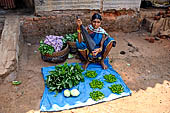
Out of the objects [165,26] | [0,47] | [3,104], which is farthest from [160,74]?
[0,47]

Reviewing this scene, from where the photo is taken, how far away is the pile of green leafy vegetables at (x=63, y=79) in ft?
10.6

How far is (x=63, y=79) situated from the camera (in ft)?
10.8

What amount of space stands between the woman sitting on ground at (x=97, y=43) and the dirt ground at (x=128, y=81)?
0.57 meters

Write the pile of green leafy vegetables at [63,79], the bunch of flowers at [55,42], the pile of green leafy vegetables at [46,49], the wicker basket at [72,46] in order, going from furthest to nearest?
the wicker basket at [72,46], the bunch of flowers at [55,42], the pile of green leafy vegetables at [46,49], the pile of green leafy vegetables at [63,79]

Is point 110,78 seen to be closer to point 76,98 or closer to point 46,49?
point 76,98

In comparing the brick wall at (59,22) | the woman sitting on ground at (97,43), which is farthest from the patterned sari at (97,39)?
the brick wall at (59,22)

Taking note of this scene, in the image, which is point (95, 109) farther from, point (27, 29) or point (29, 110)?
point (27, 29)

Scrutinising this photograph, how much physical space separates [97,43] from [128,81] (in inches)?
46.1

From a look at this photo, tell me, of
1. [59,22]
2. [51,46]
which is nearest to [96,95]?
[51,46]

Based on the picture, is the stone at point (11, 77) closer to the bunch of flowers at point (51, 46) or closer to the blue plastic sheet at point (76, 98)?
the blue plastic sheet at point (76, 98)

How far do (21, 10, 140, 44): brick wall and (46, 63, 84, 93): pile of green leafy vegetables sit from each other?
205 centimetres

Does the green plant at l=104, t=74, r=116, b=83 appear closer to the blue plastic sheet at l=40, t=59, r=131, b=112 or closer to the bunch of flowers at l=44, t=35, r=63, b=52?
the blue plastic sheet at l=40, t=59, r=131, b=112

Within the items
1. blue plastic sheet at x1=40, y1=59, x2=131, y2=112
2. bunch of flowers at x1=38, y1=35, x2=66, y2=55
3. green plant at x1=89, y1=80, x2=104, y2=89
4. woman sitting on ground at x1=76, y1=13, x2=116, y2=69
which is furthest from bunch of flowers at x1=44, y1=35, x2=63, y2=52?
green plant at x1=89, y1=80, x2=104, y2=89

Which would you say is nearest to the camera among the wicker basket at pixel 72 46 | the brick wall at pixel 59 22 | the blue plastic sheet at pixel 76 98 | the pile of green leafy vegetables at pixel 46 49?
the blue plastic sheet at pixel 76 98
